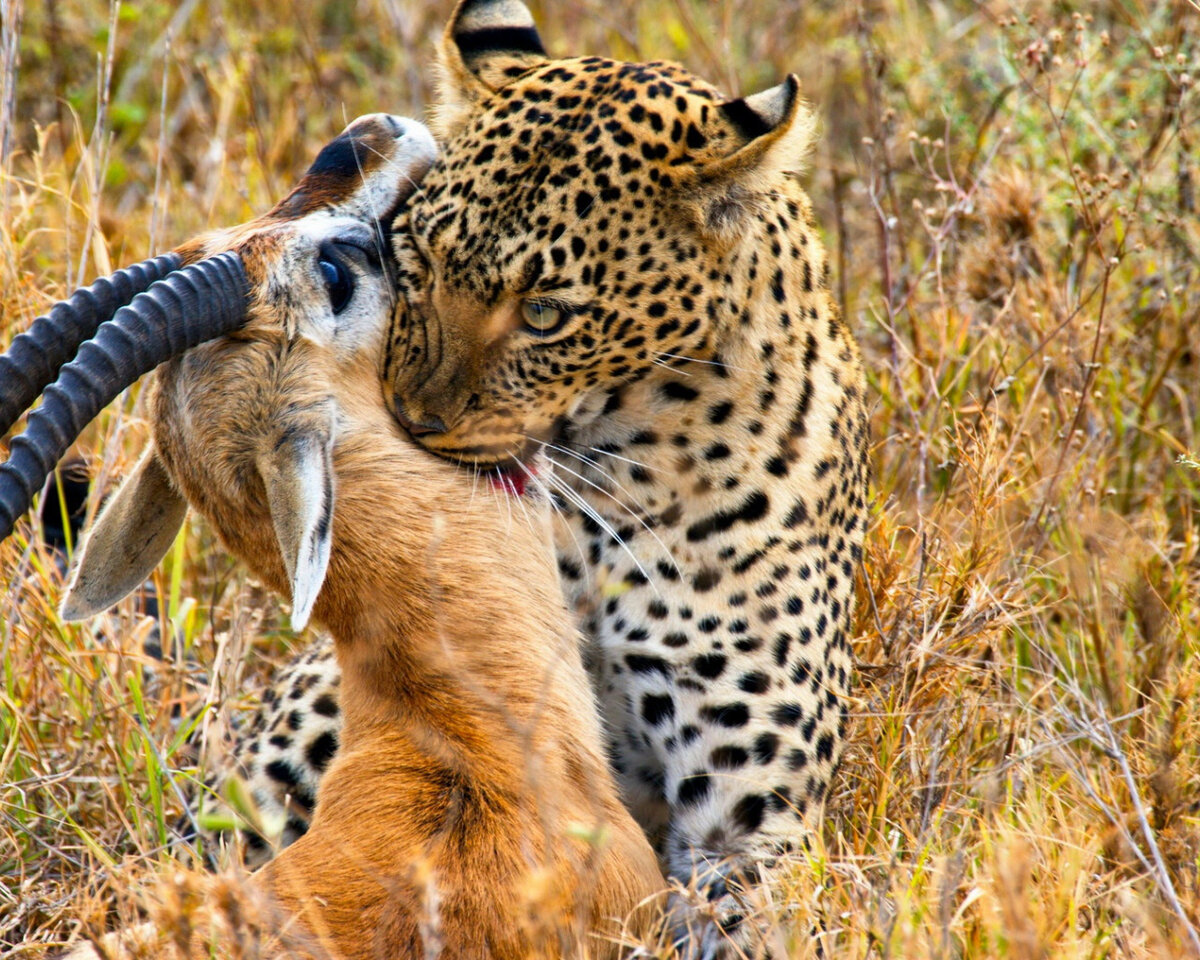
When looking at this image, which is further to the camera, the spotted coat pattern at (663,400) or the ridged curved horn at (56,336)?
the spotted coat pattern at (663,400)

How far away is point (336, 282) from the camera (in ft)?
12.1

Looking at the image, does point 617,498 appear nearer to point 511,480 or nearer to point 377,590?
point 511,480

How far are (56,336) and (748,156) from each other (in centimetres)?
157

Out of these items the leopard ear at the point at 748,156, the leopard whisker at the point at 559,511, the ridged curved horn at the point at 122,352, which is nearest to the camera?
the ridged curved horn at the point at 122,352

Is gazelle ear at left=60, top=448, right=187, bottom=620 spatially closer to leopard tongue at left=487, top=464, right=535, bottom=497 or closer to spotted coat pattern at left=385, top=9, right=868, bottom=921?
spotted coat pattern at left=385, top=9, right=868, bottom=921

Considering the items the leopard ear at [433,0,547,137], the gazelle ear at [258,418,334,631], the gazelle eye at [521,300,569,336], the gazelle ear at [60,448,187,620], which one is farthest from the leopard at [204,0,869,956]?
the gazelle ear at [60,448,187,620]

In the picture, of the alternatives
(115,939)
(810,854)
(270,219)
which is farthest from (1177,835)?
(270,219)

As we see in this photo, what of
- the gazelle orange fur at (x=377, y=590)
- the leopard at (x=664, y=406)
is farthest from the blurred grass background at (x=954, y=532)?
the gazelle orange fur at (x=377, y=590)

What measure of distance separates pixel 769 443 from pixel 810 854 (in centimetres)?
99

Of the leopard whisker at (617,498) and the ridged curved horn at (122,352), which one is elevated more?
the ridged curved horn at (122,352)

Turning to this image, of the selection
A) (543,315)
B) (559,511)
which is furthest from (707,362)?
(559,511)

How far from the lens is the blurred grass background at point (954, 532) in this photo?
3377mm

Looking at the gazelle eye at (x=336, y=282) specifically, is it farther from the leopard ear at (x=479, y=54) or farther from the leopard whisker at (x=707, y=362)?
the leopard whisker at (x=707, y=362)

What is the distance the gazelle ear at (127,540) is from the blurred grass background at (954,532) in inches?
15.7
